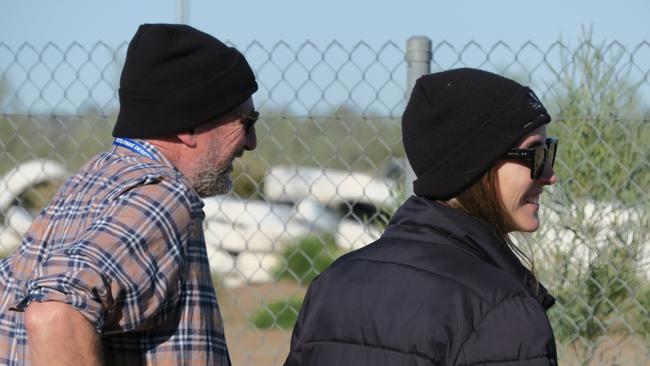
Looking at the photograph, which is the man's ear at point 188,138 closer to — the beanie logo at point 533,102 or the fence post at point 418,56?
the beanie logo at point 533,102

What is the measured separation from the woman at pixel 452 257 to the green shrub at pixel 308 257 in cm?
200

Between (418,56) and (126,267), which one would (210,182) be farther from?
(418,56)

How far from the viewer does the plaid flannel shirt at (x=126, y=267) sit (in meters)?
1.83

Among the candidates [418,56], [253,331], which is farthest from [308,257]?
[418,56]

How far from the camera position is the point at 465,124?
1755mm

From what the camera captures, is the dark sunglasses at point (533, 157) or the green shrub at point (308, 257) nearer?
the dark sunglasses at point (533, 157)

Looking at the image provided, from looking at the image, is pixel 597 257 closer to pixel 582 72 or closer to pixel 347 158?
pixel 582 72

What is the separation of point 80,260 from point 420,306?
0.63 meters

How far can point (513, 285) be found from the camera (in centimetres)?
161

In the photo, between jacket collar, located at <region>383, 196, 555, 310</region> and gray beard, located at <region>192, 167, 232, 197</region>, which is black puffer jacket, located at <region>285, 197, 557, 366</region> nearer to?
jacket collar, located at <region>383, 196, 555, 310</region>

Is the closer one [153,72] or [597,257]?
[153,72]

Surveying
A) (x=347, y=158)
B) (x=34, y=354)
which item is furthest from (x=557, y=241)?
(x=34, y=354)

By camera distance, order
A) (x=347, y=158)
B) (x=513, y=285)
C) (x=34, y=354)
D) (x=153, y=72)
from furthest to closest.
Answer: (x=347, y=158) < (x=153, y=72) < (x=34, y=354) < (x=513, y=285)

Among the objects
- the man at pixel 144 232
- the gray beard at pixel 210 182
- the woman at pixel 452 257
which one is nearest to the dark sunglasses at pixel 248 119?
the man at pixel 144 232
